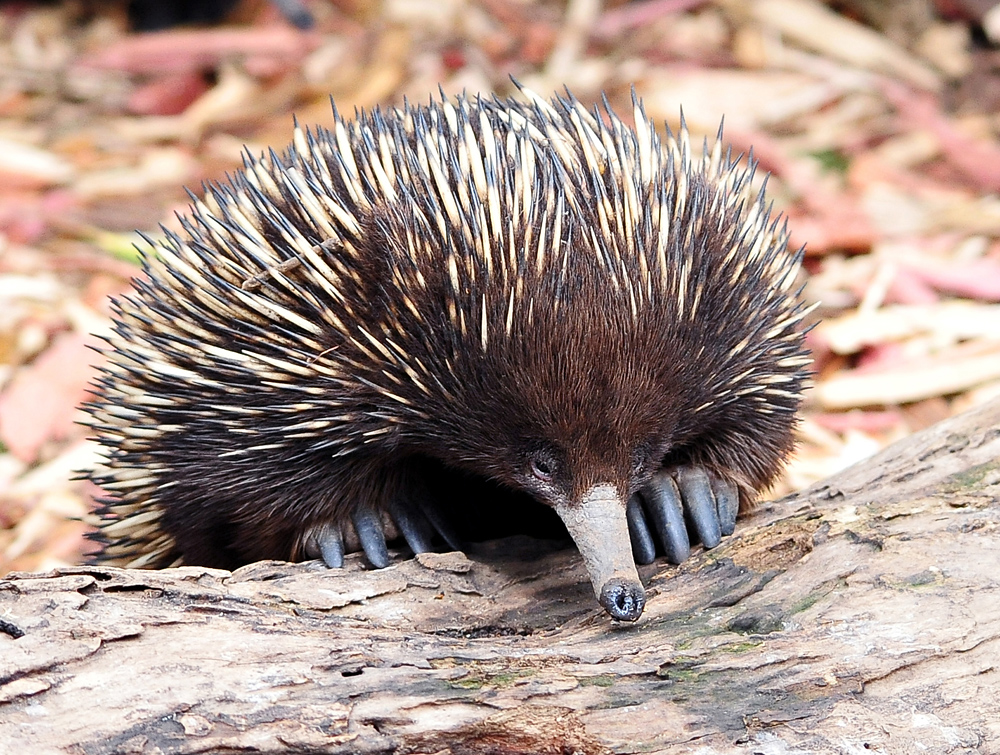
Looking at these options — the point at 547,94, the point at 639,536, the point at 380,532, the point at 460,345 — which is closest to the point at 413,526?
the point at 380,532

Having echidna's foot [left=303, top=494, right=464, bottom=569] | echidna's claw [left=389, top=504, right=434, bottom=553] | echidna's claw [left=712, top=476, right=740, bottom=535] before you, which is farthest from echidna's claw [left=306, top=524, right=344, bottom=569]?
echidna's claw [left=712, top=476, right=740, bottom=535]

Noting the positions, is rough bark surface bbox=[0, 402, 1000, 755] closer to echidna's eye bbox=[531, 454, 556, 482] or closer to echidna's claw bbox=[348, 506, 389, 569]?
echidna's claw bbox=[348, 506, 389, 569]

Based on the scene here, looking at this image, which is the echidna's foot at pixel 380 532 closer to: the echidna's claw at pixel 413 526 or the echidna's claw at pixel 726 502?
the echidna's claw at pixel 413 526

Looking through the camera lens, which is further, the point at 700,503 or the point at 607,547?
the point at 700,503

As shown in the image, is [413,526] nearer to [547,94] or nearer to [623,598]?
[623,598]

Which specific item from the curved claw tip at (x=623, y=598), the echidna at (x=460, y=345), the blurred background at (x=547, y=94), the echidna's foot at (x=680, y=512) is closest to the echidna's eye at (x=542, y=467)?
the echidna at (x=460, y=345)
